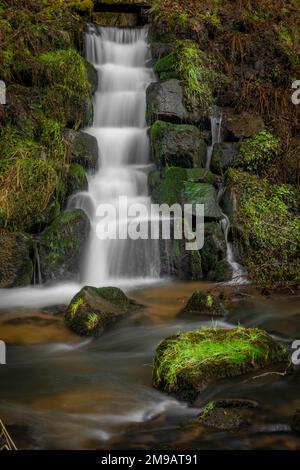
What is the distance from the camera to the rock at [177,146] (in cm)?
962

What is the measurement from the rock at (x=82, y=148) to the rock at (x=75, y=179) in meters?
0.28

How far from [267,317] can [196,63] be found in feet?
22.4

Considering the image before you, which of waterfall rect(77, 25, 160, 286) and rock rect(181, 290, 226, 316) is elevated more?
waterfall rect(77, 25, 160, 286)

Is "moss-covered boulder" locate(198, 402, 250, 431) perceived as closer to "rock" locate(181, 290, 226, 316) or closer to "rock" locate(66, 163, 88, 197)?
"rock" locate(181, 290, 226, 316)

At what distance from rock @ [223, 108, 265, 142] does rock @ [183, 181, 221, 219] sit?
5.44 ft

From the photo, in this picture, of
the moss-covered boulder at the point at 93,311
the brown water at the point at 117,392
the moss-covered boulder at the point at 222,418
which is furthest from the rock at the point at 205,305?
the moss-covered boulder at the point at 222,418

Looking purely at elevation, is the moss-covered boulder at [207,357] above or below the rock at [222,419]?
above

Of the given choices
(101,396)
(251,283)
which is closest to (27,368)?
(101,396)

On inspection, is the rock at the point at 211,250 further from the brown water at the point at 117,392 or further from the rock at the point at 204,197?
the brown water at the point at 117,392

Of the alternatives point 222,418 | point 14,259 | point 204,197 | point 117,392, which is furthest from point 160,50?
point 222,418

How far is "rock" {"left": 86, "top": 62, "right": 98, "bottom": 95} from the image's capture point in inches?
441

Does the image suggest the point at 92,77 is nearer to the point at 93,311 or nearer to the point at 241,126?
the point at 241,126

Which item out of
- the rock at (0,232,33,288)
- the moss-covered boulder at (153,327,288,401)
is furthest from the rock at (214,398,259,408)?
the rock at (0,232,33,288)
